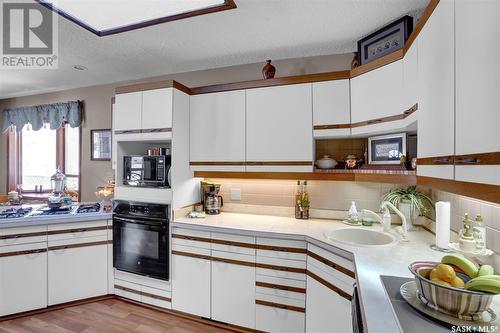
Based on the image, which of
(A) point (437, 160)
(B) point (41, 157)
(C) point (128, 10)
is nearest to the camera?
(A) point (437, 160)

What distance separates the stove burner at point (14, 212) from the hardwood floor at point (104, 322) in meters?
0.92

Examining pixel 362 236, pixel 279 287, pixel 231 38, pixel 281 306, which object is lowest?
pixel 281 306

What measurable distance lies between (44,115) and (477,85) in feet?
16.1

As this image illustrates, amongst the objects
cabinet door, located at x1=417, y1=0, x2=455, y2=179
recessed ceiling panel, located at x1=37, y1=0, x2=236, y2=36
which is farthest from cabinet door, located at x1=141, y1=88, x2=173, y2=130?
cabinet door, located at x1=417, y1=0, x2=455, y2=179

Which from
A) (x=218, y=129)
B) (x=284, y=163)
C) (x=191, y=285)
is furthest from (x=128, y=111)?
(x=191, y=285)

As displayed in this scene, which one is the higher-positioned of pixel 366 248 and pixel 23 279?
pixel 366 248

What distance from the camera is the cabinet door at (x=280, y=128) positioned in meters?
2.10

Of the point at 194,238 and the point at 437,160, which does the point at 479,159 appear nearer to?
the point at 437,160

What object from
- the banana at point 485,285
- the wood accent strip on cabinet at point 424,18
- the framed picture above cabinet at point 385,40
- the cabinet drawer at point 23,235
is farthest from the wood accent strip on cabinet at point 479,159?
the cabinet drawer at point 23,235

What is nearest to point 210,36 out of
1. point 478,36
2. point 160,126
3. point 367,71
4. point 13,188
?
point 160,126

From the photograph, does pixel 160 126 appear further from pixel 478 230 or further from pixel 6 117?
pixel 6 117

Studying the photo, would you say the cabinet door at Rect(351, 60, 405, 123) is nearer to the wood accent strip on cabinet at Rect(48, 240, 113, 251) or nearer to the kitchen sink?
the kitchen sink

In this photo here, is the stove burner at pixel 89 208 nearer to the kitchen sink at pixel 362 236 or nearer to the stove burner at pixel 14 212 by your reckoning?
the stove burner at pixel 14 212

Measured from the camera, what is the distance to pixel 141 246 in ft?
7.60
